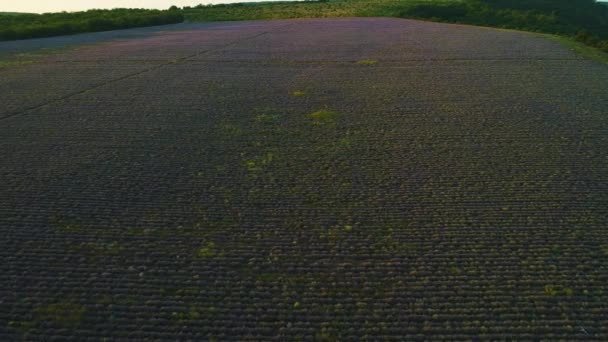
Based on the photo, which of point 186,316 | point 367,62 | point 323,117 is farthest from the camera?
point 367,62

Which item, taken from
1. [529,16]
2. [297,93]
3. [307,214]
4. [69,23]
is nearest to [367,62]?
[297,93]

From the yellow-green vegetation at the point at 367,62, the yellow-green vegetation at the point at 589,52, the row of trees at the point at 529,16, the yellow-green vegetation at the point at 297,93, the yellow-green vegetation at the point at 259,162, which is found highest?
the yellow-green vegetation at the point at 259,162

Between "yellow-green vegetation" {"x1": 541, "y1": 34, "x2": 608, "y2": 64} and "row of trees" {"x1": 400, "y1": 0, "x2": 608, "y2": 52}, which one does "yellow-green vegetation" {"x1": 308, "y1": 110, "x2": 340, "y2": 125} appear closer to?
"yellow-green vegetation" {"x1": 541, "y1": 34, "x2": 608, "y2": 64}

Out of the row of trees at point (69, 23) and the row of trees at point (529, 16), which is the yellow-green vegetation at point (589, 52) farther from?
the row of trees at point (69, 23)

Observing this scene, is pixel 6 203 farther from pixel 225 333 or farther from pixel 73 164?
pixel 225 333

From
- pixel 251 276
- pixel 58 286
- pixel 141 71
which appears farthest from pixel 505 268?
pixel 141 71

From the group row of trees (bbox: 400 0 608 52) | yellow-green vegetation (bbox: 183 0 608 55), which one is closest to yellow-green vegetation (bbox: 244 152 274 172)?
row of trees (bbox: 400 0 608 52)

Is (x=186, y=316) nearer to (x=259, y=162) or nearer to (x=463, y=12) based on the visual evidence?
(x=259, y=162)

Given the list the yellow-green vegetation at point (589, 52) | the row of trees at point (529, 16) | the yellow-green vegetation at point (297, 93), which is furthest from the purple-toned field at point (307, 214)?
the row of trees at point (529, 16)
